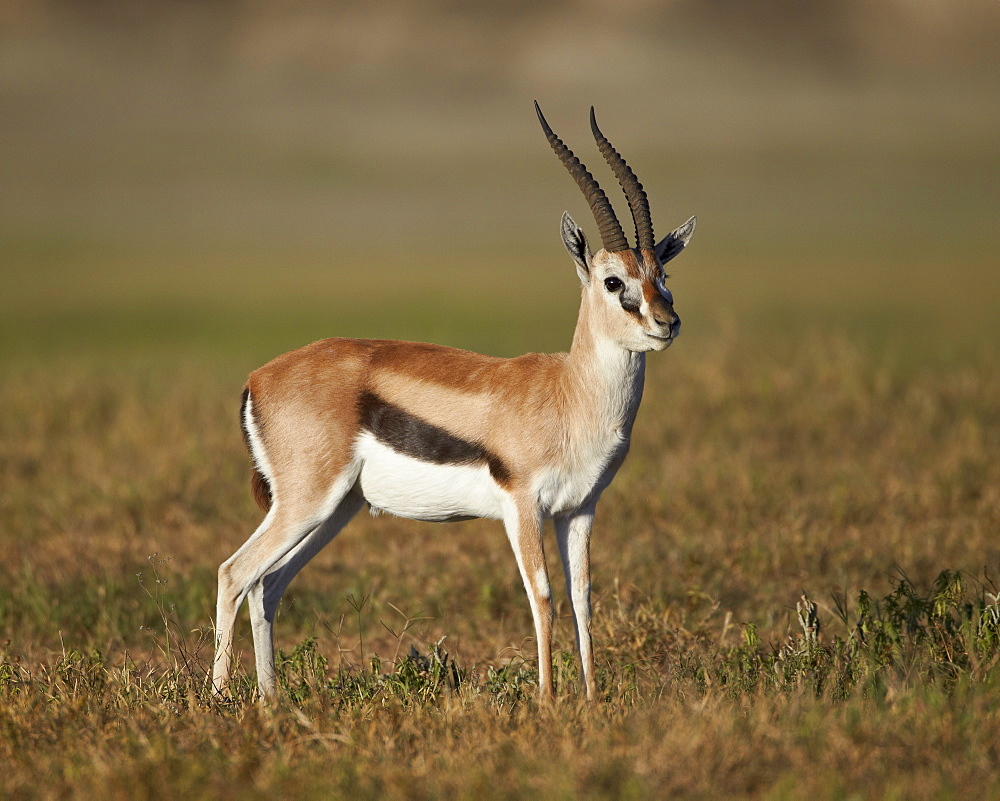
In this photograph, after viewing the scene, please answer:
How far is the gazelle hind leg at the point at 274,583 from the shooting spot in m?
5.39

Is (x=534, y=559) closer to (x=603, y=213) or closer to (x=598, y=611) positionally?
(x=598, y=611)

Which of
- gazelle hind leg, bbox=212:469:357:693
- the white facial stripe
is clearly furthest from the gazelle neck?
gazelle hind leg, bbox=212:469:357:693

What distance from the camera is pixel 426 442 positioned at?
523cm

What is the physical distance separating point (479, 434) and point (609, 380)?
0.66m

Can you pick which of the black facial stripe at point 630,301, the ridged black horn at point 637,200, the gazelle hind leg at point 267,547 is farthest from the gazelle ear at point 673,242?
the gazelle hind leg at point 267,547

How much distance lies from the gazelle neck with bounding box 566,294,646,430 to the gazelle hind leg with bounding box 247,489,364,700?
4.05 ft

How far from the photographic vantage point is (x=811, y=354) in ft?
42.0

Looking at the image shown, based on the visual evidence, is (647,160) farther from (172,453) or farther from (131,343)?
(172,453)

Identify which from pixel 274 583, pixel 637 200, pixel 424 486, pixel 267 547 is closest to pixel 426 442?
pixel 424 486

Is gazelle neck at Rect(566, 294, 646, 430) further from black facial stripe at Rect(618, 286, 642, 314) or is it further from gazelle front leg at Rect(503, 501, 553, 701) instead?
gazelle front leg at Rect(503, 501, 553, 701)

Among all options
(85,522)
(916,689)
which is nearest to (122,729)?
(916,689)

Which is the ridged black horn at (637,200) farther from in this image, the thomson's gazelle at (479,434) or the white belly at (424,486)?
the white belly at (424,486)

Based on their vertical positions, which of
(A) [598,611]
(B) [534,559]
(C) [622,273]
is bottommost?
(A) [598,611]

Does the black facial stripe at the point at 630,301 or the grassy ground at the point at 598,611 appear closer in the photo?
the grassy ground at the point at 598,611
